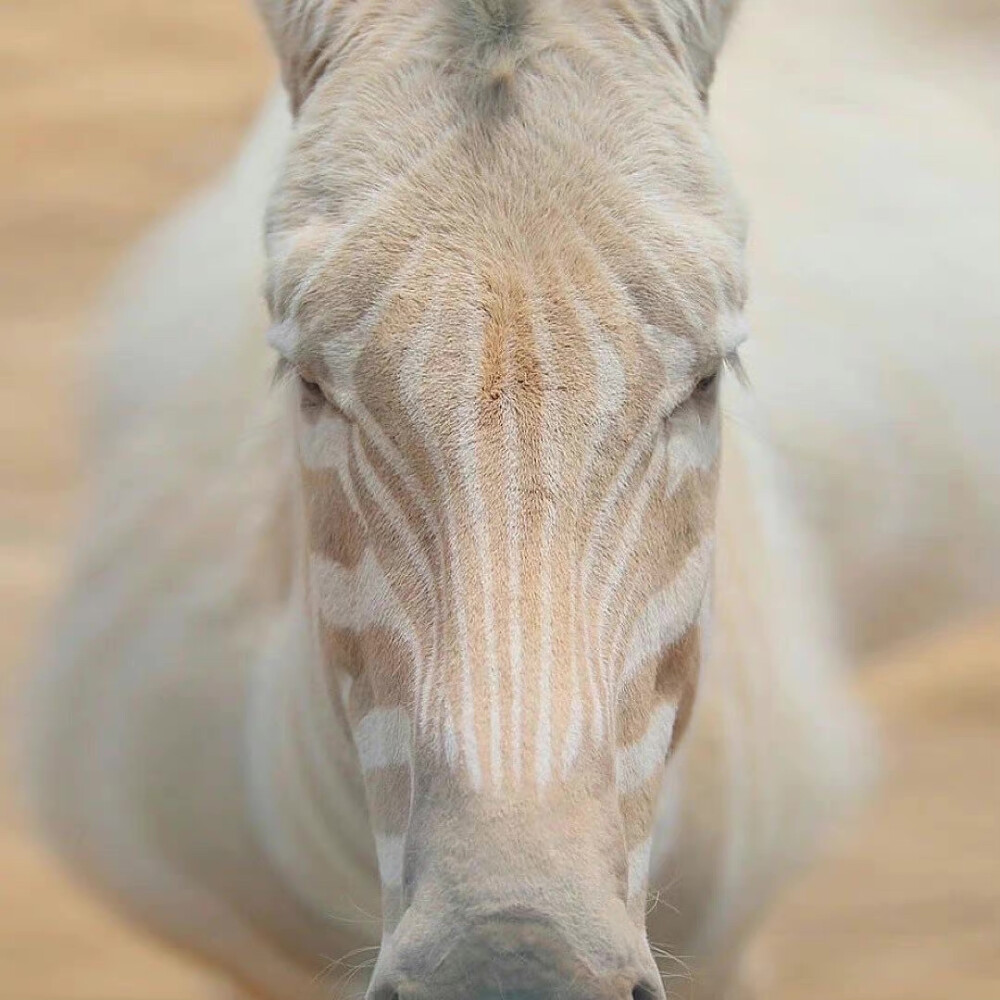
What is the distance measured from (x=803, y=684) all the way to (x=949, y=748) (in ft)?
6.13

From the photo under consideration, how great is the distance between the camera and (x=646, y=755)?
7.97ft

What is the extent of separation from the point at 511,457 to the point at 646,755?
1.58ft

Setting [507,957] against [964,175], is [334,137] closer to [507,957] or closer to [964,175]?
[507,957]

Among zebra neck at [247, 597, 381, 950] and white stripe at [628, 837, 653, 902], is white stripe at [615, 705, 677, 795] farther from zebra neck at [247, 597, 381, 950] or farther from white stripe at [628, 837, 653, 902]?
zebra neck at [247, 597, 381, 950]

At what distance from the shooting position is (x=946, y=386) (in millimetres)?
4445

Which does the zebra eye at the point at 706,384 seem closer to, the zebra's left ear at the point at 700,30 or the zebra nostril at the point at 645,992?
the zebra's left ear at the point at 700,30

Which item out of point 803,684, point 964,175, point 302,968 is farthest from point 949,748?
point 302,968

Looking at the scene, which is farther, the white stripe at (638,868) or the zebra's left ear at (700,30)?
the zebra's left ear at (700,30)

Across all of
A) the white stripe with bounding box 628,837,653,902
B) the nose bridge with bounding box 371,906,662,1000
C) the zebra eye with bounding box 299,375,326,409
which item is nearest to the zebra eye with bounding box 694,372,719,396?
the zebra eye with bounding box 299,375,326,409

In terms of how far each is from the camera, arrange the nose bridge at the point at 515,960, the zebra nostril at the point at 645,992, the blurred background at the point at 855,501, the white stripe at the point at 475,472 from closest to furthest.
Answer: the nose bridge at the point at 515,960 → the zebra nostril at the point at 645,992 → the white stripe at the point at 475,472 → the blurred background at the point at 855,501

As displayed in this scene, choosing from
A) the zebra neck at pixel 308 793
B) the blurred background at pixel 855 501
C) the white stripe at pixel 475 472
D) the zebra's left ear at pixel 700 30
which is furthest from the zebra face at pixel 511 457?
the blurred background at pixel 855 501

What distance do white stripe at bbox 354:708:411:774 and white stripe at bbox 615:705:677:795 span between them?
0.88 feet

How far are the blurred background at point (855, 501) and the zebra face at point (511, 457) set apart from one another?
1.48 metres

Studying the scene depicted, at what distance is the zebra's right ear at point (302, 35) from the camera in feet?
8.81
